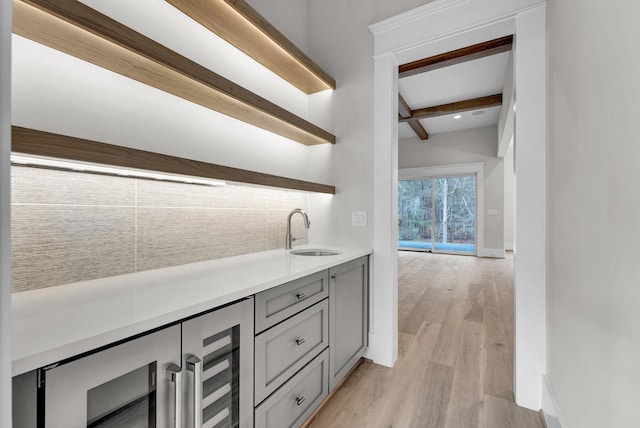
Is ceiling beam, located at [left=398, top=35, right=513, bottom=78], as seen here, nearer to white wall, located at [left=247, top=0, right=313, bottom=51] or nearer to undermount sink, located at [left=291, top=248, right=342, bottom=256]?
white wall, located at [left=247, top=0, right=313, bottom=51]

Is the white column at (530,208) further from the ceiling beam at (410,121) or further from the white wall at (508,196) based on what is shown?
the white wall at (508,196)

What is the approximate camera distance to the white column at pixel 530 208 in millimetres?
1574

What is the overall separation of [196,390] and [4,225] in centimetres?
64

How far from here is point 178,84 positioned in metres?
1.29

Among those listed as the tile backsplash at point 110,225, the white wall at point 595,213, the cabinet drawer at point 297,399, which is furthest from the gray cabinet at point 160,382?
the white wall at point 595,213

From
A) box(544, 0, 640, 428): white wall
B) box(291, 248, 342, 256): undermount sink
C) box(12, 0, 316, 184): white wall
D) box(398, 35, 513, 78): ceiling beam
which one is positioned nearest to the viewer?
box(544, 0, 640, 428): white wall

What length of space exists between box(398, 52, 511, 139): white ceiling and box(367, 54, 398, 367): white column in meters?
2.48

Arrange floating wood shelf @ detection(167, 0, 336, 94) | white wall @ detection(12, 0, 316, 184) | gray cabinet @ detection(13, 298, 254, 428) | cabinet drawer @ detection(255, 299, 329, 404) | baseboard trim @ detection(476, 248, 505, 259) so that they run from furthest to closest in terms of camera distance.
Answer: baseboard trim @ detection(476, 248, 505, 259)
floating wood shelf @ detection(167, 0, 336, 94)
cabinet drawer @ detection(255, 299, 329, 404)
white wall @ detection(12, 0, 316, 184)
gray cabinet @ detection(13, 298, 254, 428)

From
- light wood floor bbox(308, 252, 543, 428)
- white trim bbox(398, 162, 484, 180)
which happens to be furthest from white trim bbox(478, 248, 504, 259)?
light wood floor bbox(308, 252, 543, 428)

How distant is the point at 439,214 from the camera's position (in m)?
7.52

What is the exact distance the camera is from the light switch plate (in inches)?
82.9

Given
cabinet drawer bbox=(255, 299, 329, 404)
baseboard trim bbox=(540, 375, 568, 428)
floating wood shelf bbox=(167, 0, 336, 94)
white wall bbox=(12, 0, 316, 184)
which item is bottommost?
baseboard trim bbox=(540, 375, 568, 428)

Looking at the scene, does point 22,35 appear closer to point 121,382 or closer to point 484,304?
point 121,382

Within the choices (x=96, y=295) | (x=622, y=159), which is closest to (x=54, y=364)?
(x=96, y=295)
